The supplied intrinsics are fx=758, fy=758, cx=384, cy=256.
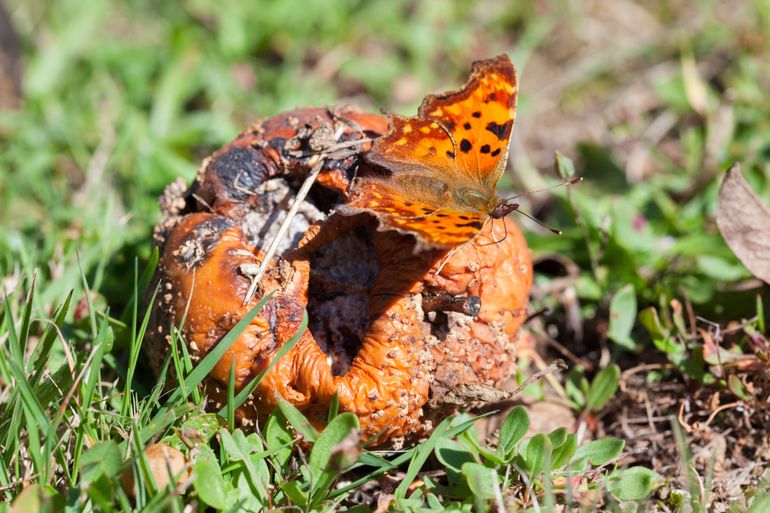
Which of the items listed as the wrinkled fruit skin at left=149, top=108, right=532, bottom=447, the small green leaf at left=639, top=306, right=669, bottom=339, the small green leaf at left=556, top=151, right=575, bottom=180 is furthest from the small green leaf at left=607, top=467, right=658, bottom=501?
the small green leaf at left=556, top=151, right=575, bottom=180

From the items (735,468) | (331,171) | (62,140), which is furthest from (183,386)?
(62,140)

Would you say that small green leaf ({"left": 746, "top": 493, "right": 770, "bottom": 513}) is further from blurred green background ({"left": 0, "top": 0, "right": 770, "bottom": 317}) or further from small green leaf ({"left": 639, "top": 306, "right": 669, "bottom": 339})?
blurred green background ({"left": 0, "top": 0, "right": 770, "bottom": 317})

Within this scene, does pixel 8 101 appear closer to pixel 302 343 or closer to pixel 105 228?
pixel 105 228

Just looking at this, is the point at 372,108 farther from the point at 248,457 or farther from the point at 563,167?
the point at 248,457

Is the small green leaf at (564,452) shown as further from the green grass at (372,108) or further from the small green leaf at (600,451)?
the small green leaf at (600,451)

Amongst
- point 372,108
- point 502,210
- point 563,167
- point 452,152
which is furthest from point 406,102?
point 502,210
